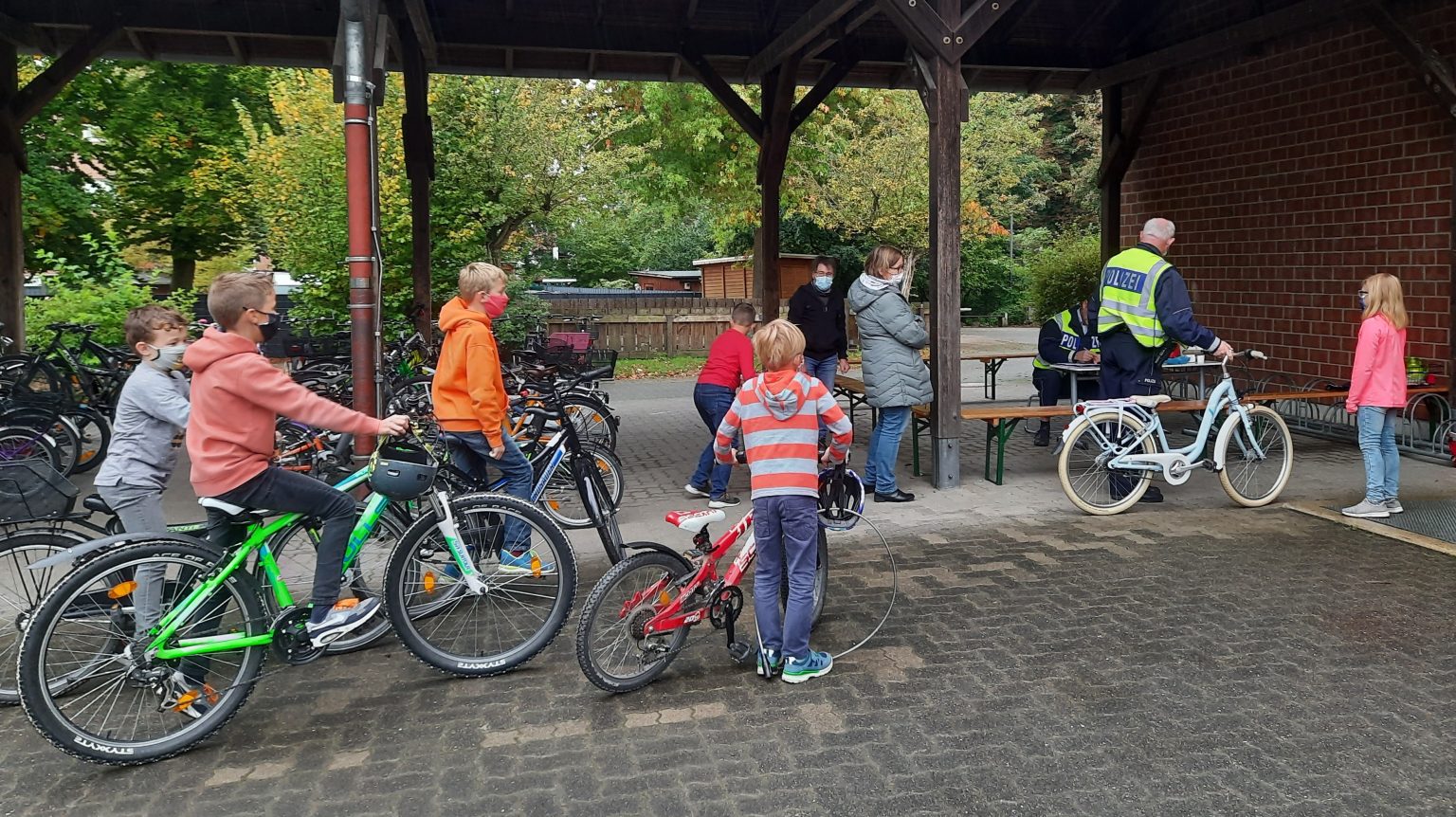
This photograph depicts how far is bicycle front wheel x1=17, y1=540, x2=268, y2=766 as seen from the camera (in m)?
3.53

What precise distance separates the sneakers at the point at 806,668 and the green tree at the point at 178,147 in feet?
52.0

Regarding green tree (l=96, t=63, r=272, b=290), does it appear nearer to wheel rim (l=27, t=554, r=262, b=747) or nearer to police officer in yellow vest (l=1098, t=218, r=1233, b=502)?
police officer in yellow vest (l=1098, t=218, r=1233, b=502)

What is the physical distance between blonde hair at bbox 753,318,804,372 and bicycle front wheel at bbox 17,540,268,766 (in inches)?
81.5

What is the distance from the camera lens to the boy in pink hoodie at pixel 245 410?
12.8 ft

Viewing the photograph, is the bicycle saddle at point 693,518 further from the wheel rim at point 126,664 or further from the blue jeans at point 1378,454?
the blue jeans at point 1378,454

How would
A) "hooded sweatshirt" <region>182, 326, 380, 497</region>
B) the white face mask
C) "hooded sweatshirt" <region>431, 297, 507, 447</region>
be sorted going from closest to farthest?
1. "hooded sweatshirt" <region>182, 326, 380, 497</region>
2. the white face mask
3. "hooded sweatshirt" <region>431, 297, 507, 447</region>

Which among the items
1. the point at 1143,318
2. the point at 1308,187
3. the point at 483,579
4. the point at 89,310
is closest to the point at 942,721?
the point at 483,579

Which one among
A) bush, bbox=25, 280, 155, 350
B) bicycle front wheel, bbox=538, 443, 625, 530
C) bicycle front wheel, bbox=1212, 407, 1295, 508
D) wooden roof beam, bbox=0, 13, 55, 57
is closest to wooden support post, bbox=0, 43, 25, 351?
wooden roof beam, bbox=0, 13, 55, 57

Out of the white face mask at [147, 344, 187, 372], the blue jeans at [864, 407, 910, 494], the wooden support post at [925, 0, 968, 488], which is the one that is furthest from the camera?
the wooden support post at [925, 0, 968, 488]

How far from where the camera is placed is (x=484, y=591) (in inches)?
178

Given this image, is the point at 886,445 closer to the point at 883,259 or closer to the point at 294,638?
the point at 883,259

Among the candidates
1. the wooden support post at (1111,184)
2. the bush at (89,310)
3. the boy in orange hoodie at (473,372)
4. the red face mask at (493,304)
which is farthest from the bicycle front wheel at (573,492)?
the wooden support post at (1111,184)

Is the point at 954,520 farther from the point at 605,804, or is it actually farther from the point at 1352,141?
the point at 1352,141

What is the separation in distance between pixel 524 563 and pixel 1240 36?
9.23 m
